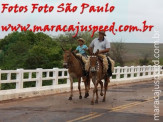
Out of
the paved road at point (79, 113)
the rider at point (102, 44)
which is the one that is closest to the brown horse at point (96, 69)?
the rider at point (102, 44)

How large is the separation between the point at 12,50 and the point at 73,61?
204 ft

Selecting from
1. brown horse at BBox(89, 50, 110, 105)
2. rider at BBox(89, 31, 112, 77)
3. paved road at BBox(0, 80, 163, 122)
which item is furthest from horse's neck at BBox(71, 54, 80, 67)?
paved road at BBox(0, 80, 163, 122)

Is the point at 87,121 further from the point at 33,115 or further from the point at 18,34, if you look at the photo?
the point at 18,34

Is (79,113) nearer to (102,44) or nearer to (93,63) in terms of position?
(93,63)

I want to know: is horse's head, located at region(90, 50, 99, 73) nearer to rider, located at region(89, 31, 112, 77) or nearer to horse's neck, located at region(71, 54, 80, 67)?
rider, located at region(89, 31, 112, 77)

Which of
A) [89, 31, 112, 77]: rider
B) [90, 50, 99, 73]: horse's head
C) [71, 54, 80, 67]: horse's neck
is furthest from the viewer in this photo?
[71, 54, 80, 67]: horse's neck

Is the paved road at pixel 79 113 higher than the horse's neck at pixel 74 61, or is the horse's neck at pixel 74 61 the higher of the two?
the horse's neck at pixel 74 61

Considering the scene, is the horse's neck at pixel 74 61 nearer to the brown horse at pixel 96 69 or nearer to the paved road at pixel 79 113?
the brown horse at pixel 96 69

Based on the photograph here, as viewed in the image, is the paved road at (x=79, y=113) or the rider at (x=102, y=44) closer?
the paved road at (x=79, y=113)

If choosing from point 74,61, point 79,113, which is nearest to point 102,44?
point 74,61

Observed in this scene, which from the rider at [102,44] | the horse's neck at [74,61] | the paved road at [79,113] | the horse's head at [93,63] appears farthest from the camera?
the horse's neck at [74,61]

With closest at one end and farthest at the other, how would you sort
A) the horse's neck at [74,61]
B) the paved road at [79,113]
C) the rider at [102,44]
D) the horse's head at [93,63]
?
the paved road at [79,113], the horse's head at [93,63], the rider at [102,44], the horse's neck at [74,61]

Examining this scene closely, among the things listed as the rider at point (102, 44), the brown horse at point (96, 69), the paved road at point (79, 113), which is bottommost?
the paved road at point (79, 113)

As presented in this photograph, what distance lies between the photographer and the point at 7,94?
54.3ft
